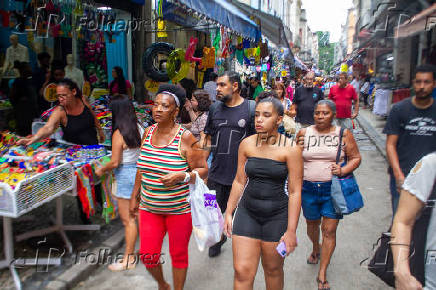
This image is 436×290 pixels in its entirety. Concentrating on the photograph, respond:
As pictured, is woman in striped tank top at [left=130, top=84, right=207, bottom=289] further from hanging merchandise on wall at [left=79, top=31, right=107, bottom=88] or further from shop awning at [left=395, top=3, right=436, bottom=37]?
hanging merchandise on wall at [left=79, top=31, right=107, bottom=88]

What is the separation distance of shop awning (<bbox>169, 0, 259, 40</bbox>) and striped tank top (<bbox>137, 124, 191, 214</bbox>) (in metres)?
3.51

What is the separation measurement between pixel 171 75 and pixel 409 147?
4.62m

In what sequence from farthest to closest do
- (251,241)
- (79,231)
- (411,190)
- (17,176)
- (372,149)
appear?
(372,149) < (79,231) < (17,176) < (251,241) < (411,190)

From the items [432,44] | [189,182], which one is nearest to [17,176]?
[189,182]

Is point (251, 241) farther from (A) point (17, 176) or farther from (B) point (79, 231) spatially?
(B) point (79, 231)

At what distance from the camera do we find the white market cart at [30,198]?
10.6 feet

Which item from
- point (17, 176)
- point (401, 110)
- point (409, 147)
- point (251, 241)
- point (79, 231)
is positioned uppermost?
point (401, 110)

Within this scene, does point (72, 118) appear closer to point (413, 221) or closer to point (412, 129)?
point (412, 129)

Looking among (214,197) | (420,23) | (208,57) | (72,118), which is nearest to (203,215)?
(214,197)

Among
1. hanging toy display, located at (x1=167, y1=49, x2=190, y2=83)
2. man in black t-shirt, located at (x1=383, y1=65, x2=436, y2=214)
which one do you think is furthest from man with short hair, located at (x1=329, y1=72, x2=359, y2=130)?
man in black t-shirt, located at (x1=383, y1=65, x2=436, y2=214)

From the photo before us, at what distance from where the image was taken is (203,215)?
10.2 feet

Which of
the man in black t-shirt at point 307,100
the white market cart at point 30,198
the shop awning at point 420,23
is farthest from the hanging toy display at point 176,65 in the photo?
the shop awning at point 420,23

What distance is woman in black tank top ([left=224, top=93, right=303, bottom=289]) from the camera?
2.84m

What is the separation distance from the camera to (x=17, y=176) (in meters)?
3.47
